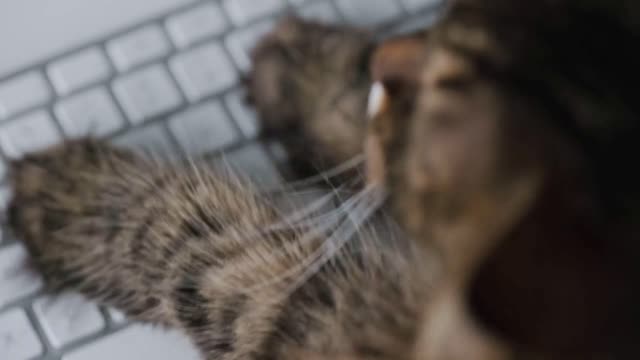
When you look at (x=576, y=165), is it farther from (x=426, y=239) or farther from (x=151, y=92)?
(x=151, y=92)

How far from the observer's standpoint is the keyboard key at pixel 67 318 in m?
0.79

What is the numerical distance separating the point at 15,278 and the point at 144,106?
0.45 ft

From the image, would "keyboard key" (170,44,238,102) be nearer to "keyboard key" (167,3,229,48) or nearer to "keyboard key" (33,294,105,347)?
"keyboard key" (167,3,229,48)

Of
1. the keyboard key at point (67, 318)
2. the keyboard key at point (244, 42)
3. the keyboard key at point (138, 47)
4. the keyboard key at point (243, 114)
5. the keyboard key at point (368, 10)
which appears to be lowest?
the keyboard key at point (67, 318)

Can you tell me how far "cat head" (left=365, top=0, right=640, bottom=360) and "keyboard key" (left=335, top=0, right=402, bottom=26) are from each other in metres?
0.36

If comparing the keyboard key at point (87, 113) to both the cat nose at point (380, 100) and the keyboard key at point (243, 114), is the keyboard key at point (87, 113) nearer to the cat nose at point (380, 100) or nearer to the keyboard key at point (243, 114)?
the keyboard key at point (243, 114)

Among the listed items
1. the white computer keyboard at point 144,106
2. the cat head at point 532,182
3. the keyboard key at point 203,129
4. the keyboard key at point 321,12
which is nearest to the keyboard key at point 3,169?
the white computer keyboard at point 144,106

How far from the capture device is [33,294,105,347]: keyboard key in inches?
31.1

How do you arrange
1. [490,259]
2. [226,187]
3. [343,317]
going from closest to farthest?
[490,259], [343,317], [226,187]

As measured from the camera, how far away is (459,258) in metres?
0.44

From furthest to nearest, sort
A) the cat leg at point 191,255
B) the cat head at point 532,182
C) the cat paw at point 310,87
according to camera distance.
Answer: the cat paw at point 310,87
the cat leg at point 191,255
the cat head at point 532,182

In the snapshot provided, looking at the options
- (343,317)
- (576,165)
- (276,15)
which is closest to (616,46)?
(576,165)

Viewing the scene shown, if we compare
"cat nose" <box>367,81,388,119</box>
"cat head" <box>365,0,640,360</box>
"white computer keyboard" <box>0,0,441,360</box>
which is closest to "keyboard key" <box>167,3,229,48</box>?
"white computer keyboard" <box>0,0,441,360</box>

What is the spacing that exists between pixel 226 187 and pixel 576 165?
385mm
